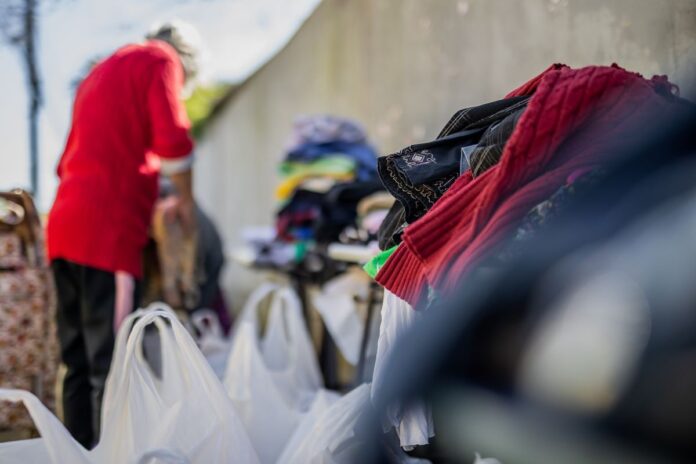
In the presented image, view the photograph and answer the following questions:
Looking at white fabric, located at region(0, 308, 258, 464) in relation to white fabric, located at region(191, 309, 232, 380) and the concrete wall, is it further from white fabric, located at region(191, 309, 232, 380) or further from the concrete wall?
white fabric, located at region(191, 309, 232, 380)

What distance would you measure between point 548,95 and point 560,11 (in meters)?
1.34

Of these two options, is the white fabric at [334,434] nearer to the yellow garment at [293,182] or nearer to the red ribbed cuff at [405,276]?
the red ribbed cuff at [405,276]

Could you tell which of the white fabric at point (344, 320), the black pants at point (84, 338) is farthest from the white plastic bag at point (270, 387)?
the black pants at point (84, 338)

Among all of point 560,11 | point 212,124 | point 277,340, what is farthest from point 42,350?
point 212,124

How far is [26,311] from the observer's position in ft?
9.59

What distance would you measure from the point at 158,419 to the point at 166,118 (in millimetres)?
1288

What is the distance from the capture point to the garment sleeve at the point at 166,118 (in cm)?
251

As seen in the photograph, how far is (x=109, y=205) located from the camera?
97.4 inches

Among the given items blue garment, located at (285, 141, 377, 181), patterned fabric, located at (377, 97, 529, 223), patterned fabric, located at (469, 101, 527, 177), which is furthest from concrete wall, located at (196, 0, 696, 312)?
patterned fabric, located at (469, 101, 527, 177)

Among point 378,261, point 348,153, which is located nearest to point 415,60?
point 348,153

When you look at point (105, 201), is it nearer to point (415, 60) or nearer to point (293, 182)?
point (293, 182)

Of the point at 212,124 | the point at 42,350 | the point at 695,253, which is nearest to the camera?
the point at 695,253

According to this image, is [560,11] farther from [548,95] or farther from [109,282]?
[109,282]

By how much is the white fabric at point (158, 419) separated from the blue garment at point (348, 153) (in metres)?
1.75
